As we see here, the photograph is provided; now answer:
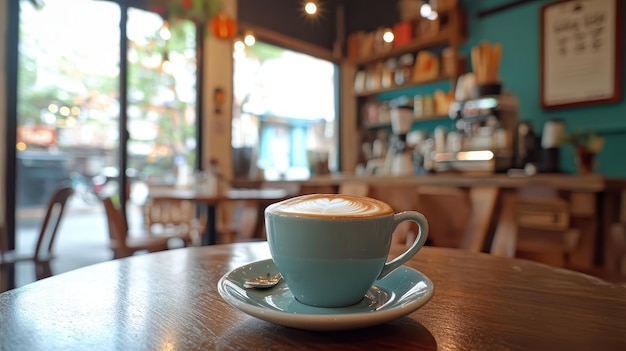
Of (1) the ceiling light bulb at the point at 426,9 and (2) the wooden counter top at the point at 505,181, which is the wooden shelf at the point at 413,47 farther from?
(2) the wooden counter top at the point at 505,181

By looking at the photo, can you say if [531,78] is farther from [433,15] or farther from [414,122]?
[414,122]

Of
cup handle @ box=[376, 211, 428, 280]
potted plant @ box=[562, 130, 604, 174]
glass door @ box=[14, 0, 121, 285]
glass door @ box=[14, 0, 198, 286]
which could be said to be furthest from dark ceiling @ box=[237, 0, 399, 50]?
cup handle @ box=[376, 211, 428, 280]

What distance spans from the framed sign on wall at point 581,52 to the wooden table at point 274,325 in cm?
335

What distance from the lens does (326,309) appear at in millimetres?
477

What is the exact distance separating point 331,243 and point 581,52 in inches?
153

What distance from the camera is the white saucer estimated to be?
1.33ft

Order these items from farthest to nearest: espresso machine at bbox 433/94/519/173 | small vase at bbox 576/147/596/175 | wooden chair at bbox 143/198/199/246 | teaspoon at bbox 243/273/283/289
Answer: wooden chair at bbox 143/198/199/246
small vase at bbox 576/147/596/175
espresso machine at bbox 433/94/519/173
teaspoon at bbox 243/273/283/289

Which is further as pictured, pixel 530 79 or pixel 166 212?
pixel 530 79

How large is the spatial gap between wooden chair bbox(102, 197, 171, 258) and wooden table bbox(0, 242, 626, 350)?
168 centimetres

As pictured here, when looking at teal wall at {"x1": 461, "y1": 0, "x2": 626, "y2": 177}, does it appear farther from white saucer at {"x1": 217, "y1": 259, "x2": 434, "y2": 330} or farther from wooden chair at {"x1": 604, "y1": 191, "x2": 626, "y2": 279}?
white saucer at {"x1": 217, "y1": 259, "x2": 434, "y2": 330}

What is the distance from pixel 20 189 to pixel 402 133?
2.72 meters

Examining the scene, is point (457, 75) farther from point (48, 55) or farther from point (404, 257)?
point (404, 257)

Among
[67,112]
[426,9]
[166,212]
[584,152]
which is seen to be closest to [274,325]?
[584,152]

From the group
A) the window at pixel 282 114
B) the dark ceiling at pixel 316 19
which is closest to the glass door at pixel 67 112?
the window at pixel 282 114
